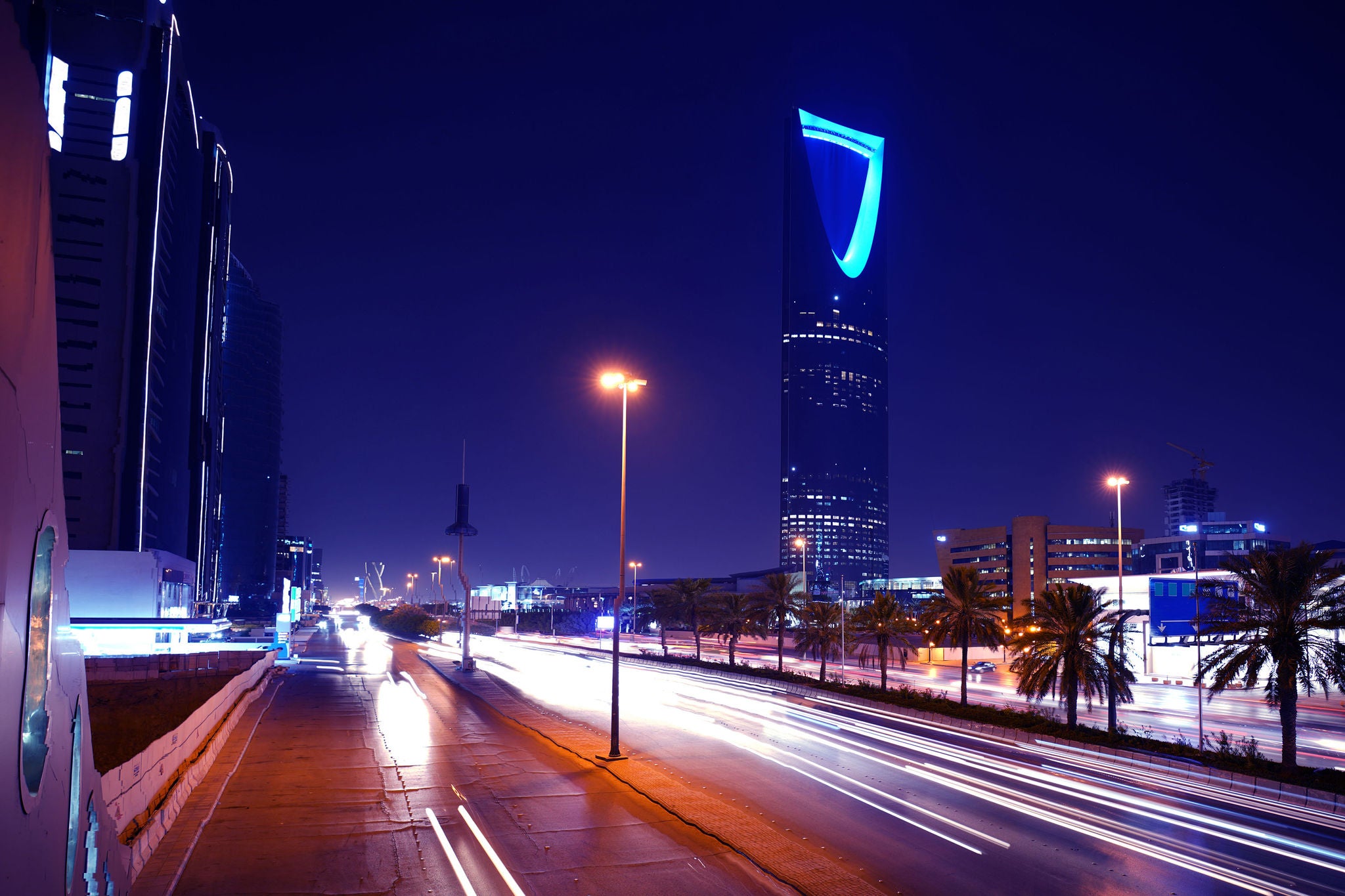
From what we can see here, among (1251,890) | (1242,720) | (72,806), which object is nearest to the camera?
(72,806)

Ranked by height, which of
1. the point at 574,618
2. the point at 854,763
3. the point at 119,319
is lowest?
the point at 574,618

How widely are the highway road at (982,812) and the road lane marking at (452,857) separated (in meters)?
5.86

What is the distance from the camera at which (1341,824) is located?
18500mm

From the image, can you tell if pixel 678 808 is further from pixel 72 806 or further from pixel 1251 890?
pixel 72 806

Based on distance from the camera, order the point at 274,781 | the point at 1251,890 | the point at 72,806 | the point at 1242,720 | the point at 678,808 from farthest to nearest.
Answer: the point at 1242,720, the point at 274,781, the point at 678,808, the point at 1251,890, the point at 72,806

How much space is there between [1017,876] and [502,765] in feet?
44.8

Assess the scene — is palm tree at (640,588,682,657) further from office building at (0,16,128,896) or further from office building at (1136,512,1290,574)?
office building at (1136,512,1290,574)

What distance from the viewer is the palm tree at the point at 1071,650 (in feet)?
97.2

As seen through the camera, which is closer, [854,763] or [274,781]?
[274,781]

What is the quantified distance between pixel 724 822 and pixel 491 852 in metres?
4.51

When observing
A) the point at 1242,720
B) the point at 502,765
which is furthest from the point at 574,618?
Answer: the point at 502,765

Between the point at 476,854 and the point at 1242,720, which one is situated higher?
the point at 476,854

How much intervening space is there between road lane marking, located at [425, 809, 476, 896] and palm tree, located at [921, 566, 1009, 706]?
25.8 meters

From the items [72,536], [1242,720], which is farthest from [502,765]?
[72,536]
